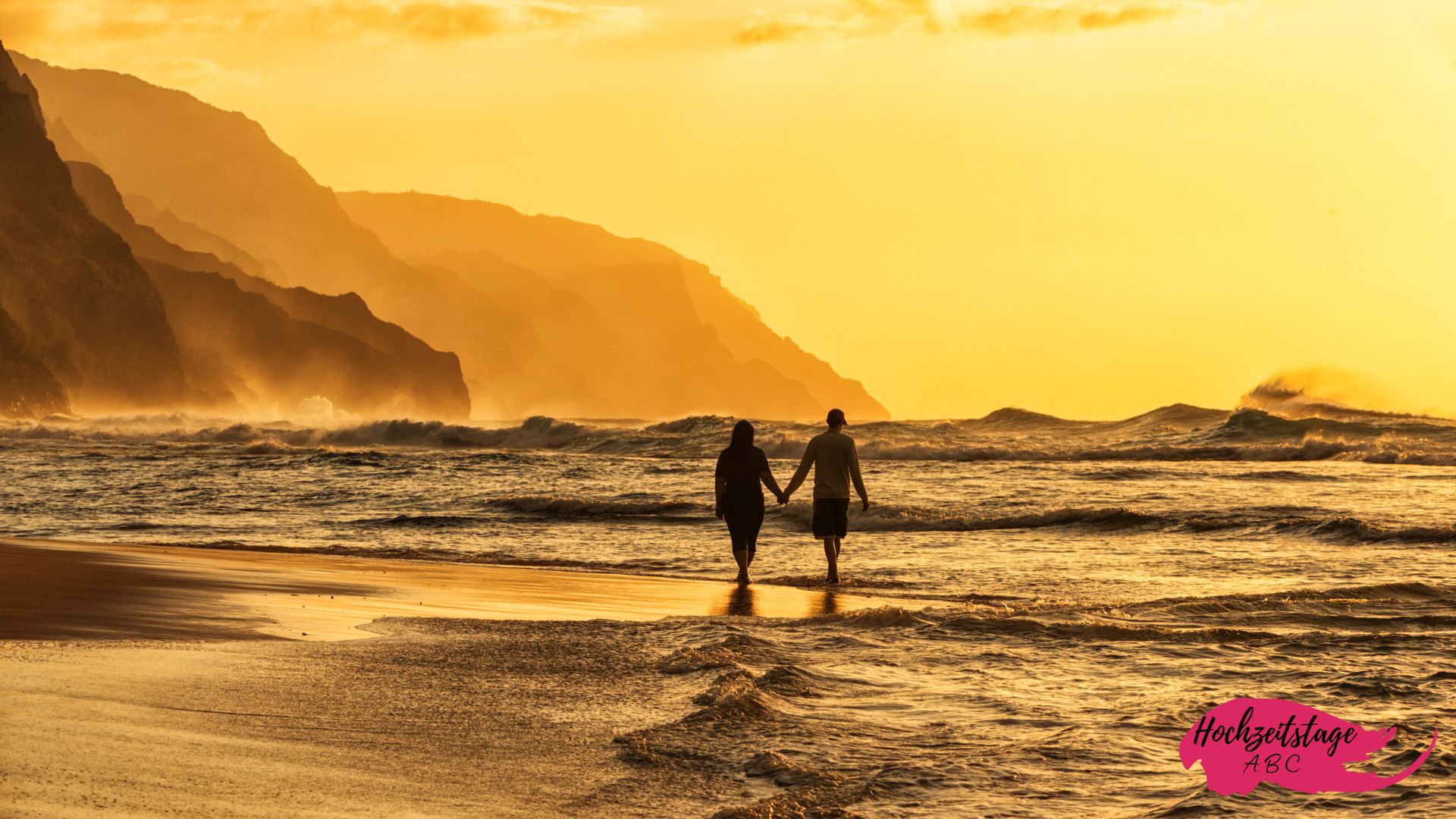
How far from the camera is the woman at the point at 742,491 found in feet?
50.6

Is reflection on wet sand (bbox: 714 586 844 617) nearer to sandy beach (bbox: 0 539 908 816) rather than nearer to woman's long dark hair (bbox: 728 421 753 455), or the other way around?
sandy beach (bbox: 0 539 908 816)

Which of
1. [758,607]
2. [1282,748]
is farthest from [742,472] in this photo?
[1282,748]

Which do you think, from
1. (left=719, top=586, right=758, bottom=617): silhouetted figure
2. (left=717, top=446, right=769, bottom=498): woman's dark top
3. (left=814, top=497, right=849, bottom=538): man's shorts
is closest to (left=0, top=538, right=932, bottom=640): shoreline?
(left=719, top=586, right=758, bottom=617): silhouetted figure

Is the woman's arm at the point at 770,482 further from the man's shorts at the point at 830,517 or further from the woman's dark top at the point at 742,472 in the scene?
the man's shorts at the point at 830,517

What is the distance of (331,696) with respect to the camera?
759 cm

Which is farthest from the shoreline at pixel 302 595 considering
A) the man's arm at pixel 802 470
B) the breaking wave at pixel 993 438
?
the breaking wave at pixel 993 438

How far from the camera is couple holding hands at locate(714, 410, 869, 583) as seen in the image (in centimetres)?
1545

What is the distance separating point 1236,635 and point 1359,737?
3510 millimetres

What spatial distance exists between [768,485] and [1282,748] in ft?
29.8

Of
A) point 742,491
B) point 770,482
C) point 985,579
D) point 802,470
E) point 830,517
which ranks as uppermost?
point 802,470

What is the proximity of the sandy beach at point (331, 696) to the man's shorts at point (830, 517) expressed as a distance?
1659 mm

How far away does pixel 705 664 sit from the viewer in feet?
29.8

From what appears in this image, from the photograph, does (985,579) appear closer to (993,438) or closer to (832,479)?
(832,479)

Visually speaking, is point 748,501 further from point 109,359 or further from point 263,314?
point 263,314
